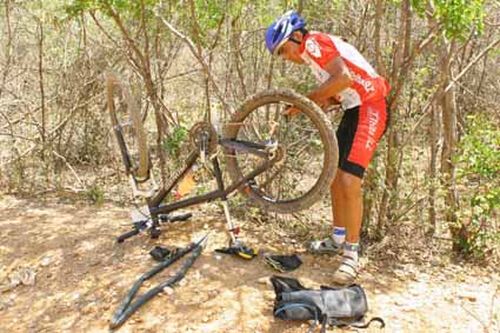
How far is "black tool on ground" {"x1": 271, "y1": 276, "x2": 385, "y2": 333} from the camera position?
3.34 m

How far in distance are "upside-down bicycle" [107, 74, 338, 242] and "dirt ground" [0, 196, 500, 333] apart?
0.25 meters

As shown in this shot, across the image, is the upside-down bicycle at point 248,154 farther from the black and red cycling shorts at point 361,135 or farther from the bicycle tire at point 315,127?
the black and red cycling shorts at point 361,135

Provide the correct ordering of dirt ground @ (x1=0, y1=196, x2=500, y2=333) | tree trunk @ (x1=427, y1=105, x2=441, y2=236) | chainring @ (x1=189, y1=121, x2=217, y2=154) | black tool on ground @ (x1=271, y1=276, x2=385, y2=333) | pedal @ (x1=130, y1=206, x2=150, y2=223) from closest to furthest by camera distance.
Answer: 1. black tool on ground @ (x1=271, y1=276, x2=385, y2=333)
2. dirt ground @ (x1=0, y1=196, x2=500, y2=333)
3. chainring @ (x1=189, y1=121, x2=217, y2=154)
4. pedal @ (x1=130, y1=206, x2=150, y2=223)
5. tree trunk @ (x1=427, y1=105, x2=441, y2=236)

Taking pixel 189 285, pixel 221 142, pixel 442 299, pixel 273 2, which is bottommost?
pixel 442 299

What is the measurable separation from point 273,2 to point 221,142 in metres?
2.08

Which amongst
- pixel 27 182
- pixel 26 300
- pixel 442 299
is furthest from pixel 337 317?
pixel 27 182

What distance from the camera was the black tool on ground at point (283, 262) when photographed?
13.0 ft

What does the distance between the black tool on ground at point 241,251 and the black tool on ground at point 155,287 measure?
0.20 m

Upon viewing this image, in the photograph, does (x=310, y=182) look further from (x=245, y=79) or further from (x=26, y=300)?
(x=26, y=300)

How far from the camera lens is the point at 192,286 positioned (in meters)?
3.73

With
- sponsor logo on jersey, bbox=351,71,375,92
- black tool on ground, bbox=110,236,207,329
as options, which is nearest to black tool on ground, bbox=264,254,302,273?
black tool on ground, bbox=110,236,207,329

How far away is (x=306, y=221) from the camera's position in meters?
4.97

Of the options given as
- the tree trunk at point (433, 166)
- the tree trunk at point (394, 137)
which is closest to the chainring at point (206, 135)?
the tree trunk at point (394, 137)

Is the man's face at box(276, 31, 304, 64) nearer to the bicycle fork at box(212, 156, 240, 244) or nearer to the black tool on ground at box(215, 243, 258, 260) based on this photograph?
the bicycle fork at box(212, 156, 240, 244)
